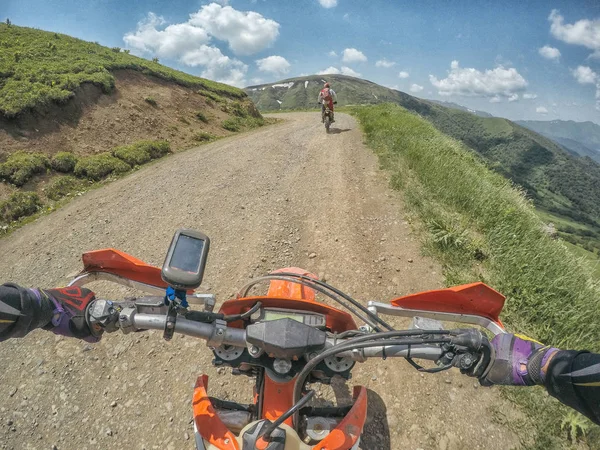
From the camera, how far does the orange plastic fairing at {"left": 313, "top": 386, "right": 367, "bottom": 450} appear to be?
1.71m

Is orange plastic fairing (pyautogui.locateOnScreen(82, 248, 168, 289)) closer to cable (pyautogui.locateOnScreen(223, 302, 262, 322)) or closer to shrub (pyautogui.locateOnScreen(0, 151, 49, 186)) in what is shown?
cable (pyautogui.locateOnScreen(223, 302, 262, 322))

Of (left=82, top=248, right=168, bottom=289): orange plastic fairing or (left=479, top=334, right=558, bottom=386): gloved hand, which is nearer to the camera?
(left=479, top=334, right=558, bottom=386): gloved hand

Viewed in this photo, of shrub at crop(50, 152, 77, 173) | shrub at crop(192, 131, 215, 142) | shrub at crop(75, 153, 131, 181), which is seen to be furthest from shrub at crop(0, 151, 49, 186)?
shrub at crop(192, 131, 215, 142)

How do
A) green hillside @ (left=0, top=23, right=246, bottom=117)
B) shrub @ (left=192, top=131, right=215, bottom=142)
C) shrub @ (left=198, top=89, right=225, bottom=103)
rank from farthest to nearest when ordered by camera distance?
1. shrub @ (left=198, top=89, right=225, bottom=103)
2. shrub @ (left=192, top=131, right=215, bottom=142)
3. green hillside @ (left=0, top=23, right=246, bottom=117)

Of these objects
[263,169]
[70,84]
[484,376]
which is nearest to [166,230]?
[263,169]

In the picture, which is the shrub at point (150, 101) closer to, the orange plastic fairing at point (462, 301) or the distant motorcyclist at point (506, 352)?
the distant motorcyclist at point (506, 352)

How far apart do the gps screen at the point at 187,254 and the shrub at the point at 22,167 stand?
1161cm

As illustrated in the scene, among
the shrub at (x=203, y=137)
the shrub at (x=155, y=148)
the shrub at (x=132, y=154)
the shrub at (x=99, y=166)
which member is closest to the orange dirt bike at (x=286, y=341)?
the shrub at (x=99, y=166)

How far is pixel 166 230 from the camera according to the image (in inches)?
296

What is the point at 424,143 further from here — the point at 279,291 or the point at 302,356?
the point at 302,356

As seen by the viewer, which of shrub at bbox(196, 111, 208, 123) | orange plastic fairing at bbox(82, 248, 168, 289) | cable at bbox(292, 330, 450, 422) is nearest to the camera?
cable at bbox(292, 330, 450, 422)

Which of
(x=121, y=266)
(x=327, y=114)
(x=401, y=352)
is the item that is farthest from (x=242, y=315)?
(x=327, y=114)

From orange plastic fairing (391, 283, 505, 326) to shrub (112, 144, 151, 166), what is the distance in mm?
13422

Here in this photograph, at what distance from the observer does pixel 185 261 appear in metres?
1.76
